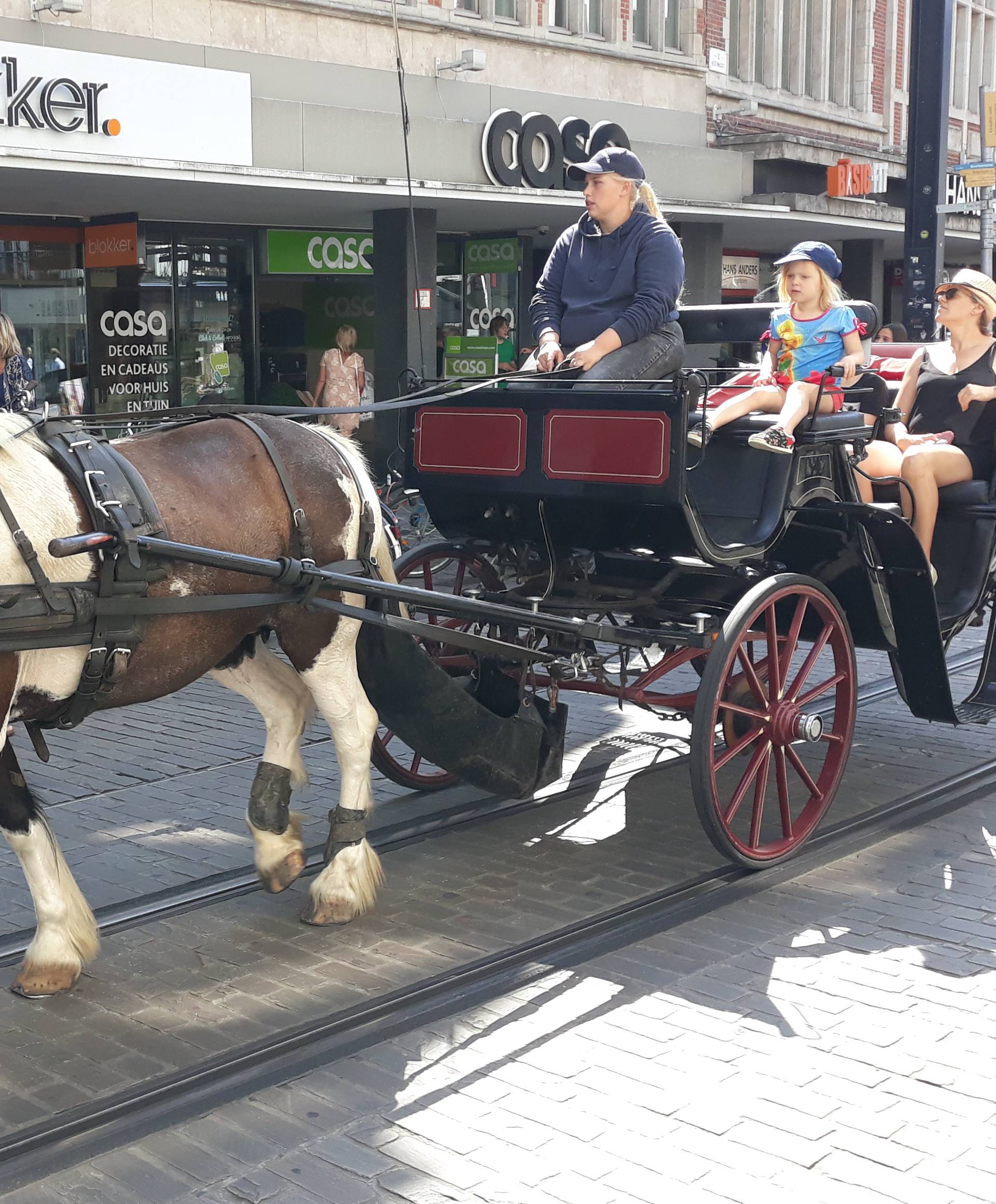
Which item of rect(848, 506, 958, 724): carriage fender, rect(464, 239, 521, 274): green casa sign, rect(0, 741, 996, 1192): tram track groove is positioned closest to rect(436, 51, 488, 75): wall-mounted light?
rect(464, 239, 521, 274): green casa sign

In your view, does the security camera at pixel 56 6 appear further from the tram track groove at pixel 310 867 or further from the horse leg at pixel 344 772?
the horse leg at pixel 344 772

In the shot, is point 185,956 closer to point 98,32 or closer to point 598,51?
point 98,32

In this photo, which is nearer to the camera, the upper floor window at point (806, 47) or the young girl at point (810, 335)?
the young girl at point (810, 335)

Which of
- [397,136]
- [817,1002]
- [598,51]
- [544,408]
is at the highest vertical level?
[598,51]

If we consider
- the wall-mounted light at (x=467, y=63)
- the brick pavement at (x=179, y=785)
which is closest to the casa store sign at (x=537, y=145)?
the wall-mounted light at (x=467, y=63)

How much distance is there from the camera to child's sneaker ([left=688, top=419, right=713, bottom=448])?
17.2ft

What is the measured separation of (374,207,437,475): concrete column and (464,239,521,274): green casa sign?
96.9 inches

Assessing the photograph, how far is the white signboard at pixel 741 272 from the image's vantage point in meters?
22.6

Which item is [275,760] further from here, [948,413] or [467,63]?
[467,63]

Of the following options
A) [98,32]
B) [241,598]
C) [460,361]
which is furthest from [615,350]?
[460,361]

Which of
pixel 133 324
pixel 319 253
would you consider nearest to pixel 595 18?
pixel 319 253

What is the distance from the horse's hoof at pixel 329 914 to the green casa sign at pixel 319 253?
1294 centimetres

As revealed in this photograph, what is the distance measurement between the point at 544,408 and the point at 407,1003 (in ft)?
7.58

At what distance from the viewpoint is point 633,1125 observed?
3.57 meters
